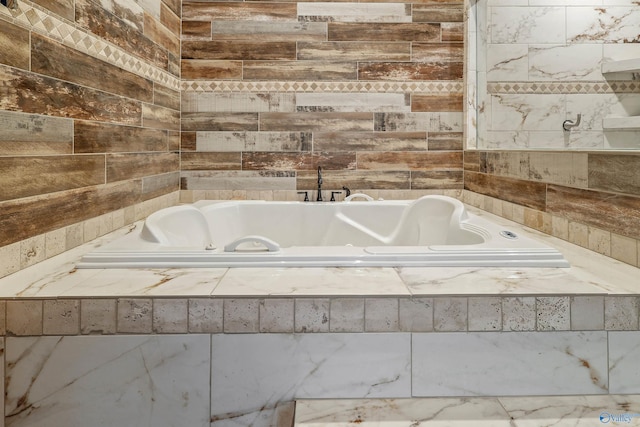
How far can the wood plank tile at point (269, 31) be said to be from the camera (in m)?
2.96

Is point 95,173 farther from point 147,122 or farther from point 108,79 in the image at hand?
point 147,122

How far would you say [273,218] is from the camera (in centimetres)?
270

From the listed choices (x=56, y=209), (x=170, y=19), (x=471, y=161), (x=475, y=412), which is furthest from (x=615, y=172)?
(x=170, y=19)

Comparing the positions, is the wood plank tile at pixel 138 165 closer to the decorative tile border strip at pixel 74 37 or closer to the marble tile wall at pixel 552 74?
the decorative tile border strip at pixel 74 37

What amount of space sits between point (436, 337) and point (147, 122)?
193 cm

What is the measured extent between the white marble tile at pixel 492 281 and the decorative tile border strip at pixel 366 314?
0.03 metres

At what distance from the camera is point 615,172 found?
1548mm

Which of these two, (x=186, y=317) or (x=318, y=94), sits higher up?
(x=318, y=94)

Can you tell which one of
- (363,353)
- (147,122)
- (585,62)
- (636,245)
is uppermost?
(585,62)

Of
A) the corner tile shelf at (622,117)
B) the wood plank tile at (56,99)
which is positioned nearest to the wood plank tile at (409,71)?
the corner tile shelf at (622,117)

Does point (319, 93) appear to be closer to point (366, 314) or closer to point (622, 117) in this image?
point (622, 117)

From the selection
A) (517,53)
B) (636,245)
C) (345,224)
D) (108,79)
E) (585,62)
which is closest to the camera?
(636,245)

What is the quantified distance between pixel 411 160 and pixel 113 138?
6.00 feet

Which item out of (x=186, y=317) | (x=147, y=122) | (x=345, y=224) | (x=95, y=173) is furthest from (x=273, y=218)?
(x=186, y=317)
